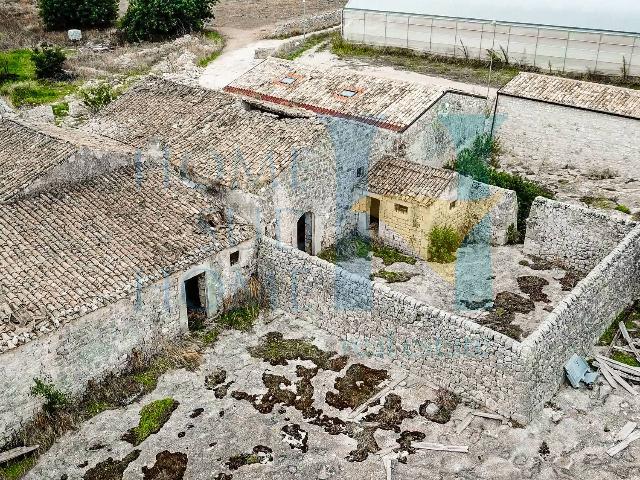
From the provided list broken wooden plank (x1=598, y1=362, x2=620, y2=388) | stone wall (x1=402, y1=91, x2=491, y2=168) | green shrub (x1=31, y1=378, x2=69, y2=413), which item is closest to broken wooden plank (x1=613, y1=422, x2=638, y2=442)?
broken wooden plank (x1=598, y1=362, x2=620, y2=388)

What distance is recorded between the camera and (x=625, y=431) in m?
13.7

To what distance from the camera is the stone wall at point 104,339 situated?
13164 millimetres

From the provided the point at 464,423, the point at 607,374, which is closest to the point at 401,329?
the point at 464,423

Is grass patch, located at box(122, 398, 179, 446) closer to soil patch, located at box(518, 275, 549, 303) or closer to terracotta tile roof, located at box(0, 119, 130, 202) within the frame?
terracotta tile roof, located at box(0, 119, 130, 202)

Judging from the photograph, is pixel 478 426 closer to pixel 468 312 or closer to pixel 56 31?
pixel 468 312

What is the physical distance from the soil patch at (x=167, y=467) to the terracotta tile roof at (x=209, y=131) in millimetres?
7366

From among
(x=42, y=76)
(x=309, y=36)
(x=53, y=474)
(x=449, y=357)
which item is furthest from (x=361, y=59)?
(x=53, y=474)

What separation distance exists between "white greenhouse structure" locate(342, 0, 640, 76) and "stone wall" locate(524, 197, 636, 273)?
18542 mm

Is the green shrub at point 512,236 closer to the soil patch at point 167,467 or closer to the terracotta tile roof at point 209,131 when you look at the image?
the terracotta tile roof at point 209,131

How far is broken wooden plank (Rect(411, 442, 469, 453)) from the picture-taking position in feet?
43.1

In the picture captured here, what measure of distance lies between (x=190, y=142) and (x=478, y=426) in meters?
11.6

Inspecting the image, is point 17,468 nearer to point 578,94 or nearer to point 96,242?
point 96,242

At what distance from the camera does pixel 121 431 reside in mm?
13742

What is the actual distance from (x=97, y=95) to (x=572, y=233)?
69.7 ft
